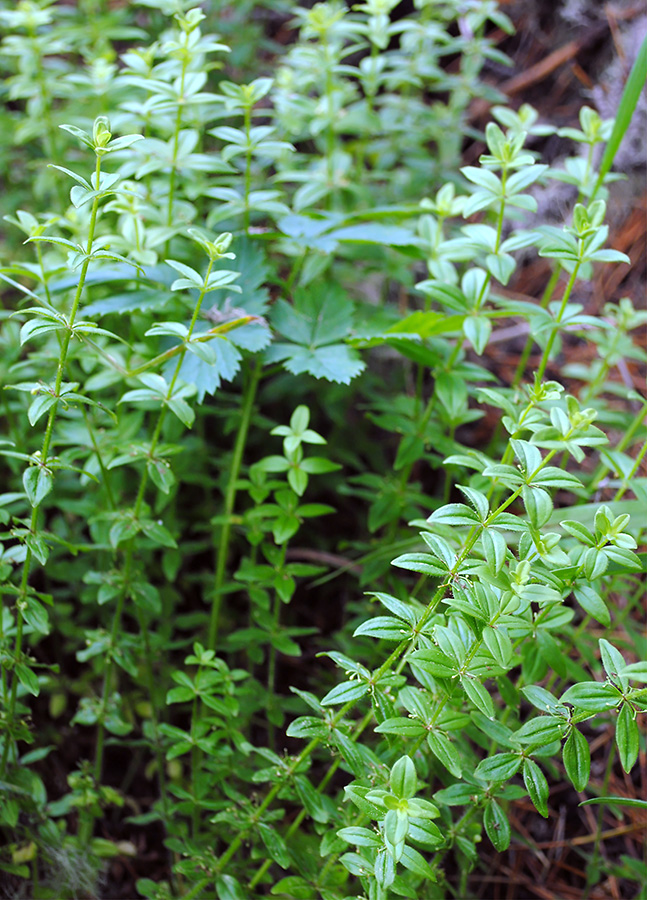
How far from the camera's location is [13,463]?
2.05m

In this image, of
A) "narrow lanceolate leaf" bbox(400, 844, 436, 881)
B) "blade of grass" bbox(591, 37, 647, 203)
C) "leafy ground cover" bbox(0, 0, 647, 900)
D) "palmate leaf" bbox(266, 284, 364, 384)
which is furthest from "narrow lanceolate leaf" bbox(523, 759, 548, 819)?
"blade of grass" bbox(591, 37, 647, 203)

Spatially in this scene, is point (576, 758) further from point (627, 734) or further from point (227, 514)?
point (227, 514)

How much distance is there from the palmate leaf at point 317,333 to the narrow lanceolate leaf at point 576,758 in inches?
40.7

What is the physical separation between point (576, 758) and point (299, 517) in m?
0.97

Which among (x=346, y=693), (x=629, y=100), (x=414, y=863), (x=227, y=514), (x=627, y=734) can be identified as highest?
(x=629, y=100)

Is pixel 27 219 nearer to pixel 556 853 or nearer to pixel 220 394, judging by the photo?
pixel 220 394

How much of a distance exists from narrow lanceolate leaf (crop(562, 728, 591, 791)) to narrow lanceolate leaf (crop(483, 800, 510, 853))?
21 centimetres

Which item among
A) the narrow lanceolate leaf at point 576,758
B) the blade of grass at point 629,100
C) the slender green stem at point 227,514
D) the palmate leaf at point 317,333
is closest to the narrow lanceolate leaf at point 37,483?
the slender green stem at point 227,514

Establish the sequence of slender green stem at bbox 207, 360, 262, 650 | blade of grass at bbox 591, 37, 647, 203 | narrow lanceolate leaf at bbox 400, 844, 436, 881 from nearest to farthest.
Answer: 1. narrow lanceolate leaf at bbox 400, 844, 436, 881
2. blade of grass at bbox 591, 37, 647, 203
3. slender green stem at bbox 207, 360, 262, 650

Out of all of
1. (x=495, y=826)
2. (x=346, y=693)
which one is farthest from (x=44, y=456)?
(x=495, y=826)

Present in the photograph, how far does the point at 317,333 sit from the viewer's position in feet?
6.93

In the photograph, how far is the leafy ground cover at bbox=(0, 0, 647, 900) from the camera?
4.34 ft

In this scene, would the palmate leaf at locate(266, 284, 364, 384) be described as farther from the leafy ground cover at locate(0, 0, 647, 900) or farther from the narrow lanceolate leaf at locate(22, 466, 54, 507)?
the narrow lanceolate leaf at locate(22, 466, 54, 507)

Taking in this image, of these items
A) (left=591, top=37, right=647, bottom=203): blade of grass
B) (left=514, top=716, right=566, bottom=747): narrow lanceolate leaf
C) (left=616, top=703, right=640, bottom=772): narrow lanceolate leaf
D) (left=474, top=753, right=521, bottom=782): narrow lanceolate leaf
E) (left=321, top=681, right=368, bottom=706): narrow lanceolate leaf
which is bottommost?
(left=474, top=753, right=521, bottom=782): narrow lanceolate leaf
